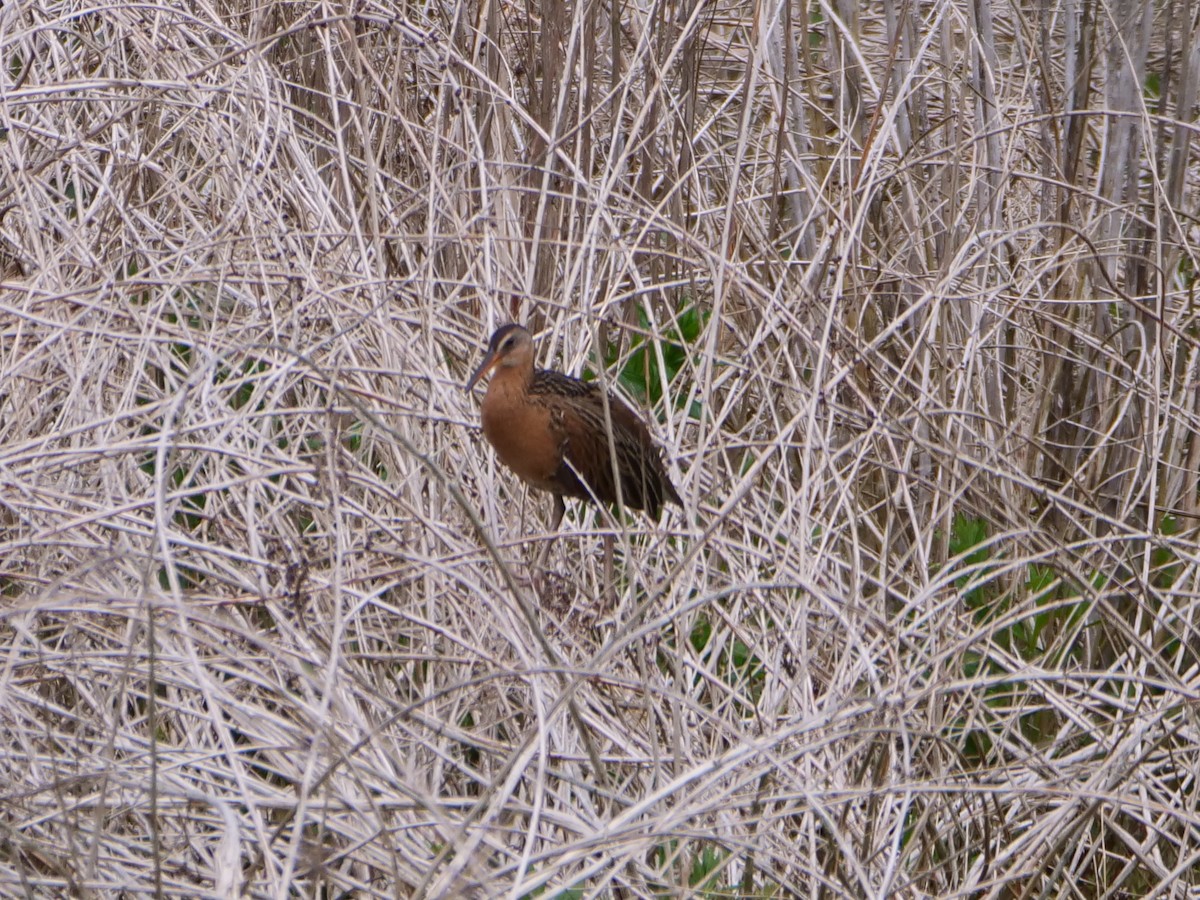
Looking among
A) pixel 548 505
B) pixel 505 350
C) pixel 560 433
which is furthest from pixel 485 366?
pixel 548 505

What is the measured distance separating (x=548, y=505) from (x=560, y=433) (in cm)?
32

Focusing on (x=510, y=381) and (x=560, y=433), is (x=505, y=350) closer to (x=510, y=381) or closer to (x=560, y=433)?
(x=510, y=381)

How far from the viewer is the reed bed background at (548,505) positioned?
227 cm

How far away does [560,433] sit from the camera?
3.20m

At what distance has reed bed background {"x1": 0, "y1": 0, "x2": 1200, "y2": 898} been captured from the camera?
2266 millimetres

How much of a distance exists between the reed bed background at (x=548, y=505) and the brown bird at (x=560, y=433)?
0.10 metres

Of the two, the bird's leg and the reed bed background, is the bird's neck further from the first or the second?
the bird's leg

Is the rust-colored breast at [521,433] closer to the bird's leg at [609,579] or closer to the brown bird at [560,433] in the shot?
the brown bird at [560,433]

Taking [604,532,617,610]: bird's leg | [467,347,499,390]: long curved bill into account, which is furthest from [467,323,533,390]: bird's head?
[604,532,617,610]: bird's leg

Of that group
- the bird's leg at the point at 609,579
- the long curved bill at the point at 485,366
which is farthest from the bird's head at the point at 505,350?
the bird's leg at the point at 609,579

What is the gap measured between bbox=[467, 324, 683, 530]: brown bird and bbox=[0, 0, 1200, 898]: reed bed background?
10 centimetres

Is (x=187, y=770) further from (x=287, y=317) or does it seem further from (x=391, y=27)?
(x=391, y=27)

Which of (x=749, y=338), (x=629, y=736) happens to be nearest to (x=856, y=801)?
(x=629, y=736)

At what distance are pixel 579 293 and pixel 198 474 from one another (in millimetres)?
961
